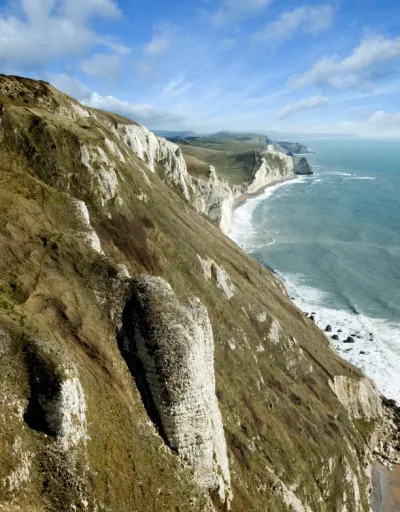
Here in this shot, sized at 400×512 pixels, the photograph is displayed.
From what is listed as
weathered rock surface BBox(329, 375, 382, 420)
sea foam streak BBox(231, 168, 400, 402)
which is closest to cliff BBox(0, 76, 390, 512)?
weathered rock surface BBox(329, 375, 382, 420)

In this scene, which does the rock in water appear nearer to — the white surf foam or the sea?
the sea

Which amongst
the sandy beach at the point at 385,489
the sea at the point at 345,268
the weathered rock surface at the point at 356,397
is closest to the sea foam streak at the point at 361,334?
the sea at the point at 345,268

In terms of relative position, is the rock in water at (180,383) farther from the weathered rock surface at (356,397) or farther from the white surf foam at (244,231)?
the white surf foam at (244,231)

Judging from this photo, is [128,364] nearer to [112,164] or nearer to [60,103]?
[112,164]

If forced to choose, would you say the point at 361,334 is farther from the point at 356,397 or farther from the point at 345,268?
the point at 345,268

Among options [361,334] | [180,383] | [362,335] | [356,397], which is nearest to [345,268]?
[361,334]

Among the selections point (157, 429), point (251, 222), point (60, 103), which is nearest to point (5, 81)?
point (60, 103)
